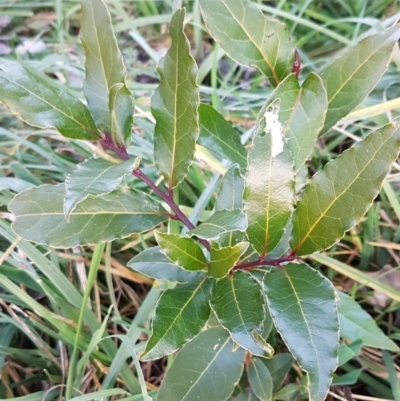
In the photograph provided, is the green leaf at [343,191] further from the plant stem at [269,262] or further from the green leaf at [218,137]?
the green leaf at [218,137]

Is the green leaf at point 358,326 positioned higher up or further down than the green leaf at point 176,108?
further down

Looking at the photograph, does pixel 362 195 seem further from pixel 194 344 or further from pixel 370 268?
pixel 370 268

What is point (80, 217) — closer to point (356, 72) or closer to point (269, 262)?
point (269, 262)

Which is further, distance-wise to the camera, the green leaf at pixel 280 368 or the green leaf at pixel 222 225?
the green leaf at pixel 280 368

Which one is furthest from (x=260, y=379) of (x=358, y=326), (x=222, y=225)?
(x=222, y=225)

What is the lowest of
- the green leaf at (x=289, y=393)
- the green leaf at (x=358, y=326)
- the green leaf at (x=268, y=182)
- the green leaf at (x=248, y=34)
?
the green leaf at (x=289, y=393)

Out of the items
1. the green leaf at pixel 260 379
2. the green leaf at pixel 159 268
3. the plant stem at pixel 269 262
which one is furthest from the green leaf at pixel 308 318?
the green leaf at pixel 260 379

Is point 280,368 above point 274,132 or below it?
below
